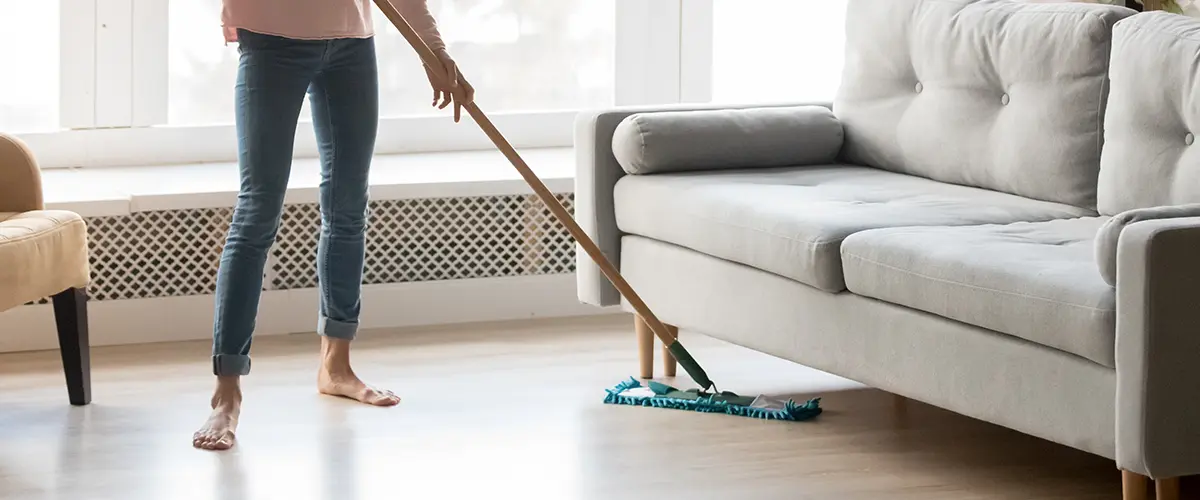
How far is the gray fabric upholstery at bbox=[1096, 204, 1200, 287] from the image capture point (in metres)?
2.41

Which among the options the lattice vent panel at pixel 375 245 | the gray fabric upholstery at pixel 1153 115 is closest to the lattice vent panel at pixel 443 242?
the lattice vent panel at pixel 375 245

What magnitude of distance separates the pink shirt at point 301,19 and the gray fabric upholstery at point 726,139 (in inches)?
23.6

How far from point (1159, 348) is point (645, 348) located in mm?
1469

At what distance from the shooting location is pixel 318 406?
3.39 m

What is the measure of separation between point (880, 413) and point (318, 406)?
3.75 feet

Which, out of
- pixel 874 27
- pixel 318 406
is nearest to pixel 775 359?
pixel 874 27

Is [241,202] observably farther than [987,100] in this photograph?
No

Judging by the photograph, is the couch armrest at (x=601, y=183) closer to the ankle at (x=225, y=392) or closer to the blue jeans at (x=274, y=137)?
the blue jeans at (x=274, y=137)

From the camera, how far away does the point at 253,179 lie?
120 inches

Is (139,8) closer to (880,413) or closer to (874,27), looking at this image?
(874,27)

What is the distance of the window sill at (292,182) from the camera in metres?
3.96

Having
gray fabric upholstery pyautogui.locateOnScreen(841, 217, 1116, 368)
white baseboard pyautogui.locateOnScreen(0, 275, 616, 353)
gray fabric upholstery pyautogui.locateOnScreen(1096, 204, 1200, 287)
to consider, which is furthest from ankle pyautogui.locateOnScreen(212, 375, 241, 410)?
gray fabric upholstery pyautogui.locateOnScreen(1096, 204, 1200, 287)

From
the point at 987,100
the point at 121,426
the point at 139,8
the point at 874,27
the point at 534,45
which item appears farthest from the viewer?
the point at 534,45

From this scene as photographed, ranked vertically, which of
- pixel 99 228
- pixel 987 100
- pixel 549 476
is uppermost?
pixel 987 100
